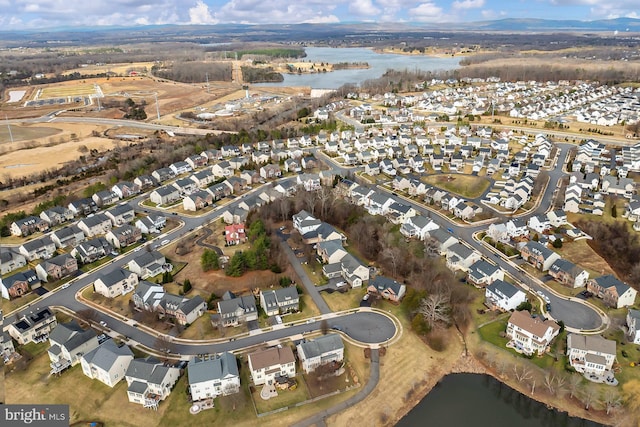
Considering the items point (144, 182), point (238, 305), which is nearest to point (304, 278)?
point (238, 305)

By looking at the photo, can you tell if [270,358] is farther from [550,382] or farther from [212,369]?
[550,382]

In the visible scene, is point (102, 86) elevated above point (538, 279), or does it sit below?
above

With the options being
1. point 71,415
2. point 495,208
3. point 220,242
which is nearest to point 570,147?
point 495,208

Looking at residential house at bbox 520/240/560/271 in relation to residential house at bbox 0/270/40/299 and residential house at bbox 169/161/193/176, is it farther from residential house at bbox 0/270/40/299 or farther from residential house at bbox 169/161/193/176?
residential house at bbox 169/161/193/176

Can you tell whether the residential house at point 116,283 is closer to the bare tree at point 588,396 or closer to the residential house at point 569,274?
the bare tree at point 588,396

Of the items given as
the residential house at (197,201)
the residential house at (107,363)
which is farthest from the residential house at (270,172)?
the residential house at (107,363)

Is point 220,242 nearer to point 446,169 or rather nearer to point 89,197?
point 89,197

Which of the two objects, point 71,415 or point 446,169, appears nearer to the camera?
point 71,415
